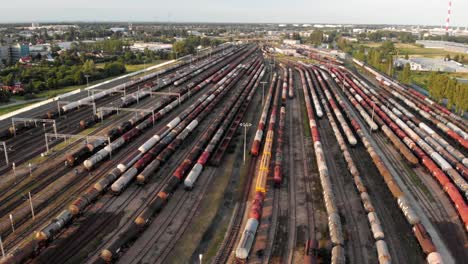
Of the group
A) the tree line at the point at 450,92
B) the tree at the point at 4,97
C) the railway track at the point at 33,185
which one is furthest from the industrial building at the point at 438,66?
the tree at the point at 4,97

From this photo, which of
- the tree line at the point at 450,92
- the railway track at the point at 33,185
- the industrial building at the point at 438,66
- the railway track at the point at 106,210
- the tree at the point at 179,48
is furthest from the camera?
the tree at the point at 179,48

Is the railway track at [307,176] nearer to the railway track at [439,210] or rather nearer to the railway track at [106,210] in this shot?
the railway track at [439,210]

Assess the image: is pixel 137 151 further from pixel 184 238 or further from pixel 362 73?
pixel 362 73

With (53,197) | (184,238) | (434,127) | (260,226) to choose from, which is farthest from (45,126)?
(434,127)

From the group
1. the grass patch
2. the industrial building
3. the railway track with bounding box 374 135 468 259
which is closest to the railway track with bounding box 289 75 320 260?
the railway track with bounding box 374 135 468 259

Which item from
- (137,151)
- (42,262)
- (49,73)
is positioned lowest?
(42,262)

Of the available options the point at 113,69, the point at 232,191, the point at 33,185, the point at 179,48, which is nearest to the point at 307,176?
the point at 232,191

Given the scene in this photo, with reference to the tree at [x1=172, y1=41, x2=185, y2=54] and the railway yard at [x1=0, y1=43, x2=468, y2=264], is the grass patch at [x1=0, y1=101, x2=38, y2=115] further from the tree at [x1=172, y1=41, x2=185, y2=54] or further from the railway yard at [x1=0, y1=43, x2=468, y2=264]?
the tree at [x1=172, y1=41, x2=185, y2=54]

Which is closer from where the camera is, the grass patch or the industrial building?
the grass patch
